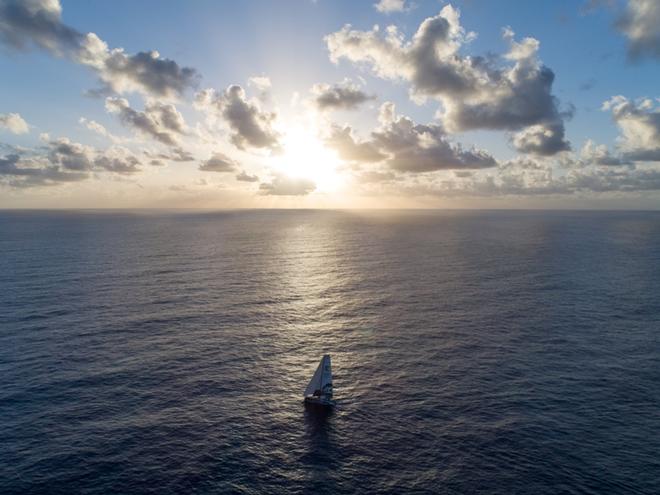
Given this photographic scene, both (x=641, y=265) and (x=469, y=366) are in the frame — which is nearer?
(x=469, y=366)

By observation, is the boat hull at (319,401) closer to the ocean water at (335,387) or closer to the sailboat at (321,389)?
the sailboat at (321,389)

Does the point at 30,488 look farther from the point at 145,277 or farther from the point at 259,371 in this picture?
the point at 145,277

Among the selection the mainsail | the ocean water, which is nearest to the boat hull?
the mainsail

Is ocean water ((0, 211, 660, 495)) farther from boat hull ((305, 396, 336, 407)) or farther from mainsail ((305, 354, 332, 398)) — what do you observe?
mainsail ((305, 354, 332, 398))

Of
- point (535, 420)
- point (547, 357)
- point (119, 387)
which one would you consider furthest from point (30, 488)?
point (547, 357)

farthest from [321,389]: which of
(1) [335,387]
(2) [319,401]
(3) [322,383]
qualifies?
(1) [335,387]

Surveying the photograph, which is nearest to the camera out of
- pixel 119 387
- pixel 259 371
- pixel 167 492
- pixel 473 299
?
pixel 167 492

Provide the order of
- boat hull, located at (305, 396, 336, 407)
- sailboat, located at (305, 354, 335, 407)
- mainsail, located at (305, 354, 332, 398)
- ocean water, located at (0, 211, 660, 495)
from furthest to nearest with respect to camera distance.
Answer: mainsail, located at (305, 354, 332, 398)
sailboat, located at (305, 354, 335, 407)
boat hull, located at (305, 396, 336, 407)
ocean water, located at (0, 211, 660, 495)

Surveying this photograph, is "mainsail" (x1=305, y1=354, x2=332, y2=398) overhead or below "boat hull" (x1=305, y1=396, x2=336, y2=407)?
overhead

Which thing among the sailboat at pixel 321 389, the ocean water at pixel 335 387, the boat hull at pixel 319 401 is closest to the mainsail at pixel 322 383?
the sailboat at pixel 321 389
